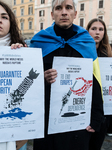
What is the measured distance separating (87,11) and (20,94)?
29.8 m

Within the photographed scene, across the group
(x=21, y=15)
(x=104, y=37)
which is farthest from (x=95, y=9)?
(x=104, y=37)

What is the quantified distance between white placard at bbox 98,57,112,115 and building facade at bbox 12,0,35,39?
1428 inches

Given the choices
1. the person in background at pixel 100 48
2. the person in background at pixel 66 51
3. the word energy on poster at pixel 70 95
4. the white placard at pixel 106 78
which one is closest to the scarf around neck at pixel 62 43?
the person in background at pixel 66 51

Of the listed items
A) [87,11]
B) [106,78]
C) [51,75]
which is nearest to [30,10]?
[87,11]

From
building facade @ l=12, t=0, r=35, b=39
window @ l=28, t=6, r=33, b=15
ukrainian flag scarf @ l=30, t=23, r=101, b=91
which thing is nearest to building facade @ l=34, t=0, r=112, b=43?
building facade @ l=12, t=0, r=35, b=39

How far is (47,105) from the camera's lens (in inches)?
62.9

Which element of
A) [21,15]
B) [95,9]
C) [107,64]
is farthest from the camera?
[21,15]

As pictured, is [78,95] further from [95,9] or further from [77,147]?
[95,9]

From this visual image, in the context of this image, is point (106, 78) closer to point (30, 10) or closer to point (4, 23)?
point (4, 23)

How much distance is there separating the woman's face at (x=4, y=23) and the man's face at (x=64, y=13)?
1.43 feet

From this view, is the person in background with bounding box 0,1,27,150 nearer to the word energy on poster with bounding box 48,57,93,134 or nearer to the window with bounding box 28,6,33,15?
the word energy on poster with bounding box 48,57,93,134

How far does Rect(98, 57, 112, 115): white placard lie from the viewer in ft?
6.53

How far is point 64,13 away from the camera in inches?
60.2

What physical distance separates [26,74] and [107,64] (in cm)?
Result: 107
